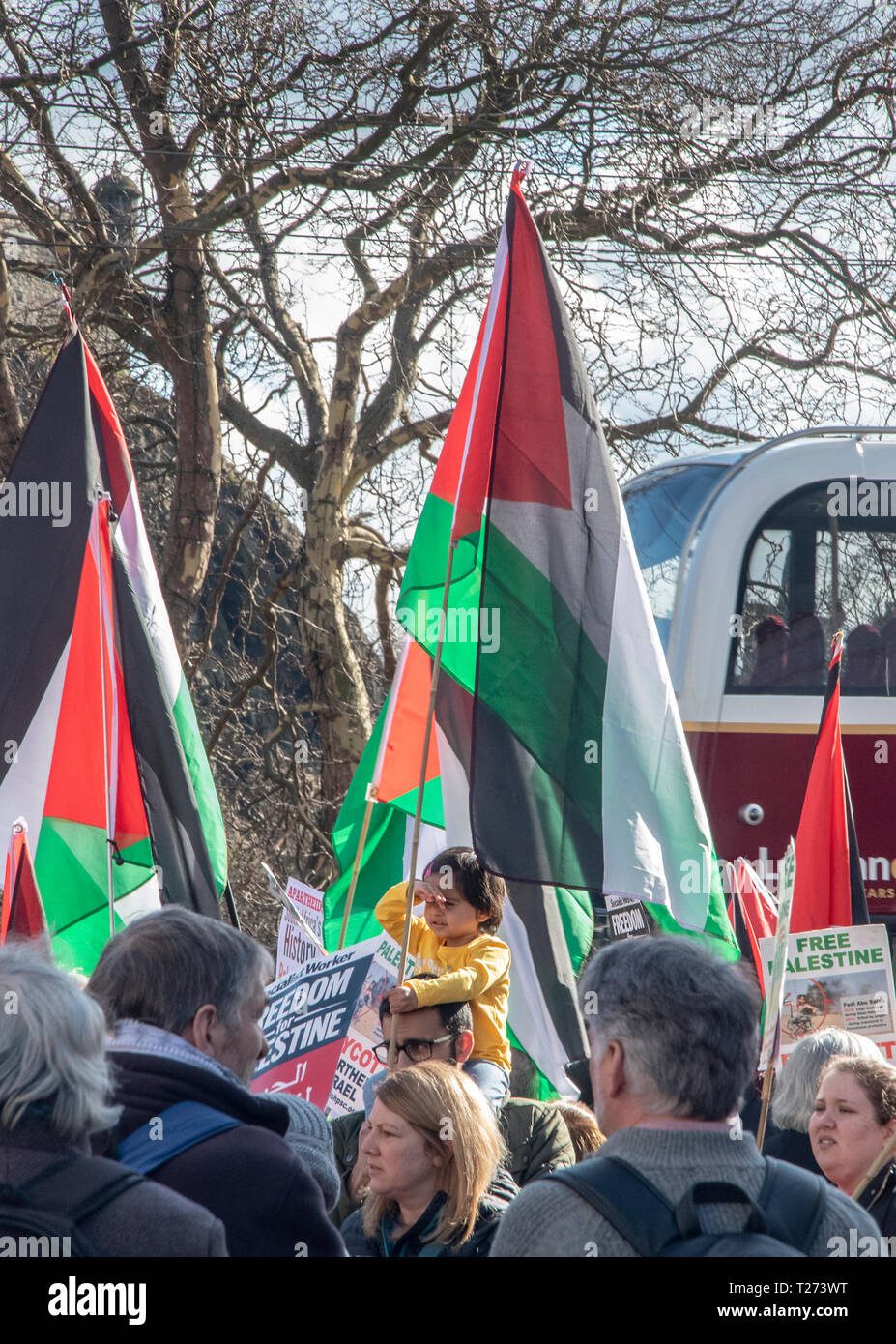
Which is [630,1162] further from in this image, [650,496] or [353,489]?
[353,489]

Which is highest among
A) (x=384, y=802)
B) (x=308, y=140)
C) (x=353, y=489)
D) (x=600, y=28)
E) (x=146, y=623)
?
(x=600, y=28)

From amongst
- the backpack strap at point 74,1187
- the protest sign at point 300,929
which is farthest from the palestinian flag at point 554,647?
the backpack strap at point 74,1187

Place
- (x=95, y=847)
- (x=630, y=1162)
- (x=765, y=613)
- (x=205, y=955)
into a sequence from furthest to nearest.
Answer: (x=765, y=613)
(x=95, y=847)
(x=205, y=955)
(x=630, y=1162)

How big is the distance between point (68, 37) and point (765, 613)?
705 centimetres

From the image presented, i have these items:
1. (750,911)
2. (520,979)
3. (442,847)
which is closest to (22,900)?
(520,979)

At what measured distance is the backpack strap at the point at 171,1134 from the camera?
2.33 metres

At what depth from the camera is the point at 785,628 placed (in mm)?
7402

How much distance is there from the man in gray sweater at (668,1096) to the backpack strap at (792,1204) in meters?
0.01

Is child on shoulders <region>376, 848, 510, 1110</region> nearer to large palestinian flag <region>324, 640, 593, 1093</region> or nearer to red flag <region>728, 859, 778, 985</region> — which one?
large palestinian flag <region>324, 640, 593, 1093</region>

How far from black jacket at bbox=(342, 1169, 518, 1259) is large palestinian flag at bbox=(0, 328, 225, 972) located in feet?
6.20

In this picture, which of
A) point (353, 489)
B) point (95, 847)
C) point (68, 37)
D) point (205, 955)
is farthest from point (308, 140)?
point (205, 955)

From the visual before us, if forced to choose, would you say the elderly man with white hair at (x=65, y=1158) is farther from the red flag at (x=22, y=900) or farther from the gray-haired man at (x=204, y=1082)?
the red flag at (x=22, y=900)

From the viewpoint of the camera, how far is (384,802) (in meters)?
6.08

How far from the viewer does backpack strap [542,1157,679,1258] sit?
1.94m
